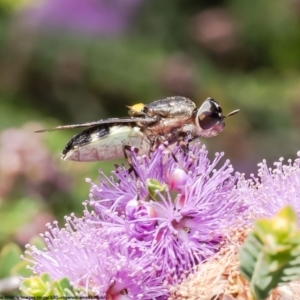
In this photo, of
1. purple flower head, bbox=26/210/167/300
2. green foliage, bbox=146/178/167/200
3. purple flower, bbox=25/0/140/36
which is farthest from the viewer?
purple flower, bbox=25/0/140/36

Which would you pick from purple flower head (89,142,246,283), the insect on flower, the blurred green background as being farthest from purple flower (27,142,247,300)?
the blurred green background

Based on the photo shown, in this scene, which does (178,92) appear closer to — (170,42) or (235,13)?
(170,42)

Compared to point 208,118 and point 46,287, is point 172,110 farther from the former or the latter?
point 46,287

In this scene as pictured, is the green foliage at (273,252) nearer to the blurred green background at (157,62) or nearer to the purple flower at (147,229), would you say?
the purple flower at (147,229)

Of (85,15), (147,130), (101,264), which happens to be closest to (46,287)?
(101,264)

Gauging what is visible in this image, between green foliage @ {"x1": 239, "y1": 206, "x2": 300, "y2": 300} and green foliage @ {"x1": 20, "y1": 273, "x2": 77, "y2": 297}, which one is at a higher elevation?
green foliage @ {"x1": 20, "y1": 273, "x2": 77, "y2": 297}

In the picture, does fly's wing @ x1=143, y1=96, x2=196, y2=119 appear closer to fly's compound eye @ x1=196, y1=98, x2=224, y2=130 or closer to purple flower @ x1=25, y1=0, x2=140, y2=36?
fly's compound eye @ x1=196, y1=98, x2=224, y2=130

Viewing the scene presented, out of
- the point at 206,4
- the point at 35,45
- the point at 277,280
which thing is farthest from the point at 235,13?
the point at 277,280
